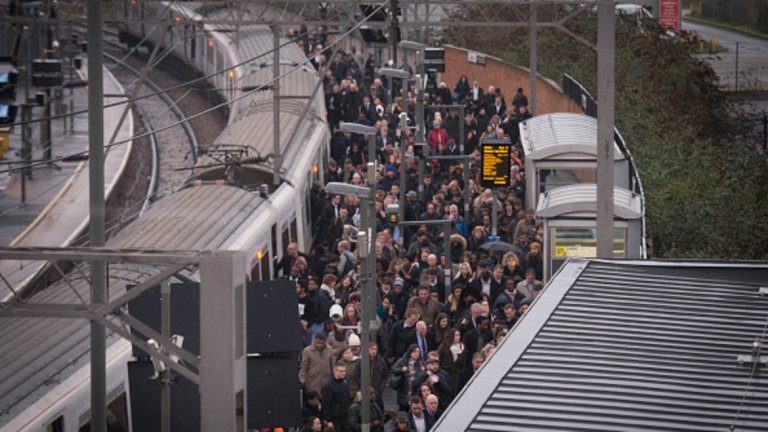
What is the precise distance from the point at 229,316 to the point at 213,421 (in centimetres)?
74

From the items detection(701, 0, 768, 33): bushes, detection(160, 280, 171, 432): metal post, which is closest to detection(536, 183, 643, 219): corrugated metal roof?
detection(160, 280, 171, 432): metal post

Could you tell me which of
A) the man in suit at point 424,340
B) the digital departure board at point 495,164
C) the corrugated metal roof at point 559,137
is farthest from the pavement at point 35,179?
the man in suit at point 424,340

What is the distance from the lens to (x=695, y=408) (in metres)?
12.2

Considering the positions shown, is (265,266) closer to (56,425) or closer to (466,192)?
(466,192)

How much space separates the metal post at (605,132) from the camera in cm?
2005

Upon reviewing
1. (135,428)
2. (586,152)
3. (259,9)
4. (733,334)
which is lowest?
(135,428)

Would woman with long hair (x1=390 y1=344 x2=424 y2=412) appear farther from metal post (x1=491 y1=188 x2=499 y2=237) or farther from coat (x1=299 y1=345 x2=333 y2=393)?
metal post (x1=491 y1=188 x2=499 y2=237)

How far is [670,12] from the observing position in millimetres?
54500

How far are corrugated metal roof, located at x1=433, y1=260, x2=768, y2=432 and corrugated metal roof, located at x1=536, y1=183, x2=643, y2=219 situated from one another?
4005 millimetres

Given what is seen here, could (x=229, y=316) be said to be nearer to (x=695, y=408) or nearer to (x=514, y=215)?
(x=695, y=408)

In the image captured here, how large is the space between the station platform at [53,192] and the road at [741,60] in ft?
60.5

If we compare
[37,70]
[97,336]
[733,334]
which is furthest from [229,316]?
[37,70]

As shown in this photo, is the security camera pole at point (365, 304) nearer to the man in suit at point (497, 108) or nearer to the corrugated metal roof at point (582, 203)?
the corrugated metal roof at point (582, 203)

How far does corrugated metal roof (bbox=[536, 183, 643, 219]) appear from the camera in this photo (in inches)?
885
